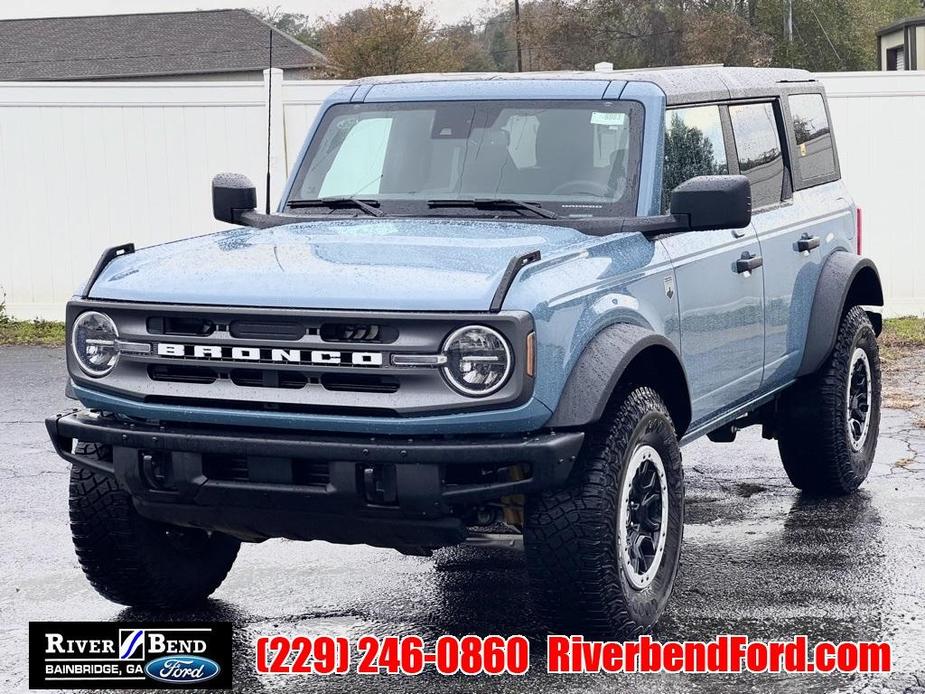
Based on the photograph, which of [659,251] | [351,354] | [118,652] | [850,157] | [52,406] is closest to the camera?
[351,354]

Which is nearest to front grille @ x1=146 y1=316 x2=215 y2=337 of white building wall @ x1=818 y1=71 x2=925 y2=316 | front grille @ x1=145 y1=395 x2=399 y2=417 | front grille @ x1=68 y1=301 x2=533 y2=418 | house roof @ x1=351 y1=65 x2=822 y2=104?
front grille @ x1=68 y1=301 x2=533 y2=418

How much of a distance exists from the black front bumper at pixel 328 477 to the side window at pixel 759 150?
2.48m

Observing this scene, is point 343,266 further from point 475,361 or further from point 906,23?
point 906,23

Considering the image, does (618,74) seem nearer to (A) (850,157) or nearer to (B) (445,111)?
(B) (445,111)

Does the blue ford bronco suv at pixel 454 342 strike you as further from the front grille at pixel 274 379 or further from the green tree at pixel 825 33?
the green tree at pixel 825 33

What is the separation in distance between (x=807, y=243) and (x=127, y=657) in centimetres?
372

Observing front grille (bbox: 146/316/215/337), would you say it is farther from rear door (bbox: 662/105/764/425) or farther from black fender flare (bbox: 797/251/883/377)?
black fender flare (bbox: 797/251/883/377)

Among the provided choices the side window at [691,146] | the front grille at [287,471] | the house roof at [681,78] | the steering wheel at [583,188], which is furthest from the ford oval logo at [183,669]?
the house roof at [681,78]

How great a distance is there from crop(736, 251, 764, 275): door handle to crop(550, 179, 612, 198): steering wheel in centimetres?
77

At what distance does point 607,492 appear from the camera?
4.83 metres

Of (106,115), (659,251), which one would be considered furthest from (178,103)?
(659,251)

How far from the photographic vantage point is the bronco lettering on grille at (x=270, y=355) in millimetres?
4621

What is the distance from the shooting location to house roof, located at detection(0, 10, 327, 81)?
61.6 metres

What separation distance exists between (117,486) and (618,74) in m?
2.74
